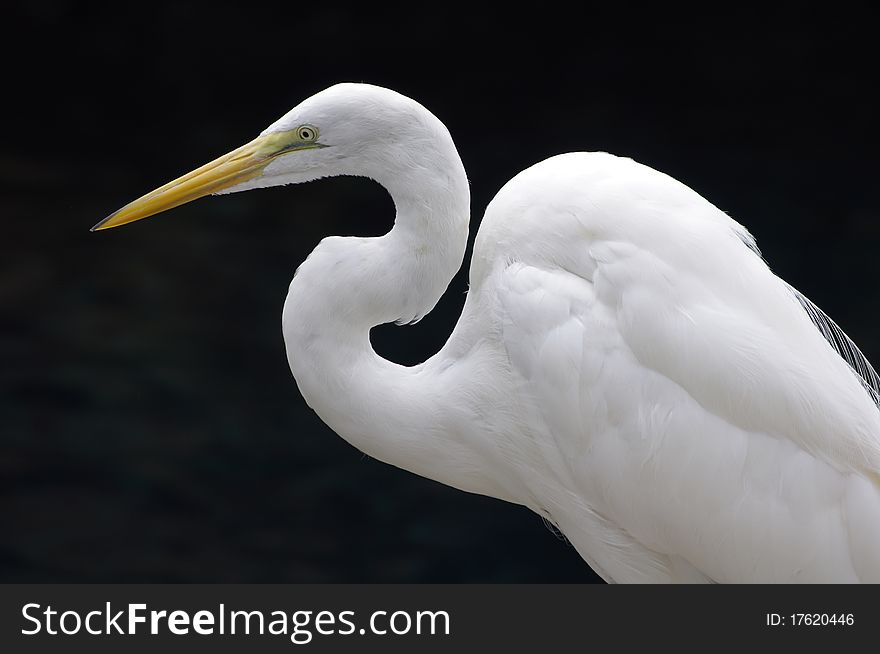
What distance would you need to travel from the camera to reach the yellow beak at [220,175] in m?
1.78

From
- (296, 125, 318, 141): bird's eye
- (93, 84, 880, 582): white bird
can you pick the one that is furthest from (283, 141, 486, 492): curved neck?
(296, 125, 318, 141): bird's eye

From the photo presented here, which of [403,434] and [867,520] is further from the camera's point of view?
[403,434]

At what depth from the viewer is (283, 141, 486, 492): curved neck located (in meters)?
1.75

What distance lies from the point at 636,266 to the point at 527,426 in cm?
29

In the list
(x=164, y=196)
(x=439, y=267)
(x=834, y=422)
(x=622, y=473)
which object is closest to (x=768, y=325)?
(x=834, y=422)

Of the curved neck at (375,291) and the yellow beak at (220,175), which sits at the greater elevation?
the yellow beak at (220,175)

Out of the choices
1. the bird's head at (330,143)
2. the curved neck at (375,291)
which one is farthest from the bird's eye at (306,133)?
the curved neck at (375,291)

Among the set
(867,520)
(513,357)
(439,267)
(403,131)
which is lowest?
(867,520)

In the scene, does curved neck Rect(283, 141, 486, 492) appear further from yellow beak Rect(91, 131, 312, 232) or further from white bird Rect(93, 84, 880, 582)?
yellow beak Rect(91, 131, 312, 232)

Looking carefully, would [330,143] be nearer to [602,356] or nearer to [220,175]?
[220,175]

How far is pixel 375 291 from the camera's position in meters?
1.76

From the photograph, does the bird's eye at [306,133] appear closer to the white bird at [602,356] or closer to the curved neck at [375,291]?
the white bird at [602,356]

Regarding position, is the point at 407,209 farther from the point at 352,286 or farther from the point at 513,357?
the point at 513,357

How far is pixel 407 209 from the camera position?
5.74ft
